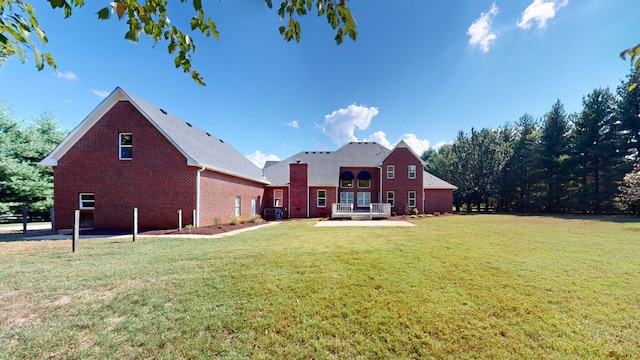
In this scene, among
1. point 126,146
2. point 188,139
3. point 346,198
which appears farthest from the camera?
point 346,198

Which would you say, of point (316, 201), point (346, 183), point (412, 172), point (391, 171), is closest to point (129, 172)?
point (316, 201)

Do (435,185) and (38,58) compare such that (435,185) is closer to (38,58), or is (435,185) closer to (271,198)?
(271,198)

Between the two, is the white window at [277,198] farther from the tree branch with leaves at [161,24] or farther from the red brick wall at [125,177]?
the tree branch with leaves at [161,24]

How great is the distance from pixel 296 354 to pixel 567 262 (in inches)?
312

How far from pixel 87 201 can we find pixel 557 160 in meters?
48.2

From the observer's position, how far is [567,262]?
261 inches

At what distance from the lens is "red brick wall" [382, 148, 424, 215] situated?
26281 mm

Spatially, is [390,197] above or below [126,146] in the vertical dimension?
below

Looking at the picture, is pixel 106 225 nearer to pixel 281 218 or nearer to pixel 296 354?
pixel 281 218

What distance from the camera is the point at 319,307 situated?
4062 mm

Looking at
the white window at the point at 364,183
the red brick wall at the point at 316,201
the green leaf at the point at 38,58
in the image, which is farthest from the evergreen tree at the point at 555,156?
the green leaf at the point at 38,58

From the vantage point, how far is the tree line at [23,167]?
62.7ft

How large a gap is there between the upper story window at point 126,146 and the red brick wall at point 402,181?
71.8 ft

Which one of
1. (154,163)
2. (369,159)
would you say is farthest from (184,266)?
(369,159)
